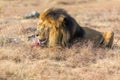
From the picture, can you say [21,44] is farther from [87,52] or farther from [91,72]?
[91,72]

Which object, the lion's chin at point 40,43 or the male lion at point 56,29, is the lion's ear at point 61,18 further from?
the lion's chin at point 40,43

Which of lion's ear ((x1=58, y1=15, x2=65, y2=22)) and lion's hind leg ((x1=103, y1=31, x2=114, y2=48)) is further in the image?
lion's hind leg ((x1=103, y1=31, x2=114, y2=48))

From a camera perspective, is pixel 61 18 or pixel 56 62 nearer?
pixel 56 62

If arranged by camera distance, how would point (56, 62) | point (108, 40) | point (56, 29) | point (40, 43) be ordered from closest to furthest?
1. point (56, 62)
2. point (56, 29)
3. point (40, 43)
4. point (108, 40)

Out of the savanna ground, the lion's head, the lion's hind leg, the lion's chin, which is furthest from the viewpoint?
the lion's hind leg

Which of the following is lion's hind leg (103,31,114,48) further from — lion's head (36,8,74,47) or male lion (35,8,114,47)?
lion's head (36,8,74,47)

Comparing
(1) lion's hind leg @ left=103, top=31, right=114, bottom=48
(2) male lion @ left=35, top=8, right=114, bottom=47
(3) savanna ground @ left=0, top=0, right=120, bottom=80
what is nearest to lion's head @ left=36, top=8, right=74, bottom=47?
(2) male lion @ left=35, top=8, right=114, bottom=47

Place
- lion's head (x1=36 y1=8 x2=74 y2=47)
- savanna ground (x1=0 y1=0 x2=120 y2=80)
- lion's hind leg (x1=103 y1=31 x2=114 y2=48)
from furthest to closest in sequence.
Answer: lion's hind leg (x1=103 y1=31 x2=114 y2=48)
lion's head (x1=36 y1=8 x2=74 y2=47)
savanna ground (x1=0 y1=0 x2=120 y2=80)

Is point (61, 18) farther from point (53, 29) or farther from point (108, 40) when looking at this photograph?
point (108, 40)

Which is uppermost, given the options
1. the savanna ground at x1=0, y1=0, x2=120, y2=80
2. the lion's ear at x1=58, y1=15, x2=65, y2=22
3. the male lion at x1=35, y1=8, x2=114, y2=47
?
the lion's ear at x1=58, y1=15, x2=65, y2=22

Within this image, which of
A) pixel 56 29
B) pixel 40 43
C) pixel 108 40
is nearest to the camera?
pixel 56 29

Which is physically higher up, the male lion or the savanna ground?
the male lion

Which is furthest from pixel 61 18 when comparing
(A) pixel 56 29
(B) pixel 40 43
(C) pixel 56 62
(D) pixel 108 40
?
(D) pixel 108 40

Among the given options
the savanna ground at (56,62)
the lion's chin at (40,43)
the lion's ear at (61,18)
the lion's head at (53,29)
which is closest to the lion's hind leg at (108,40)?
the savanna ground at (56,62)
